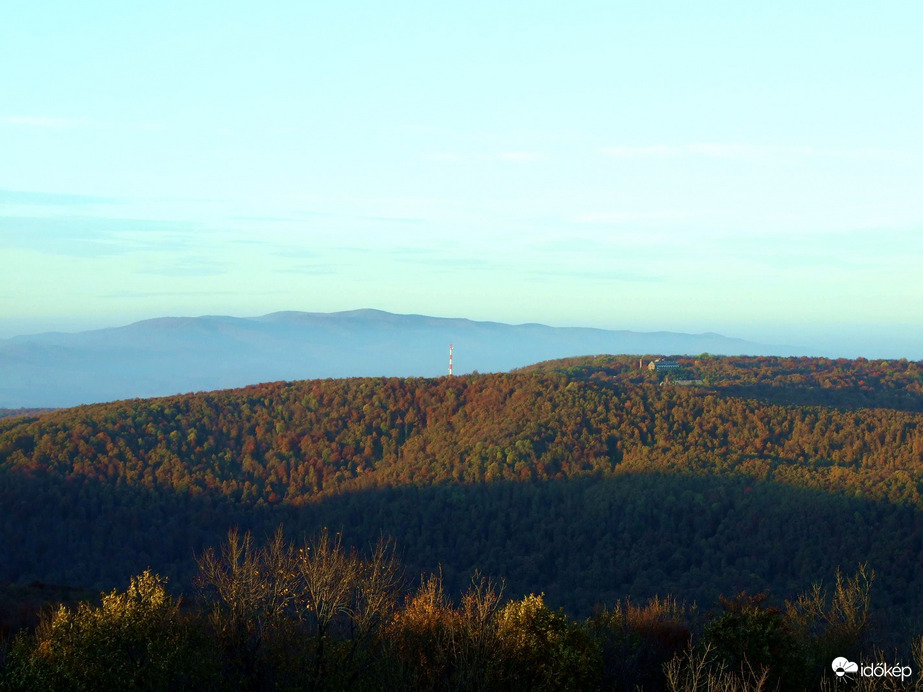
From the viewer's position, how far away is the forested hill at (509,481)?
63219mm

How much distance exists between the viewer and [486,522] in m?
74.3

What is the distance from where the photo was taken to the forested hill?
6322 cm

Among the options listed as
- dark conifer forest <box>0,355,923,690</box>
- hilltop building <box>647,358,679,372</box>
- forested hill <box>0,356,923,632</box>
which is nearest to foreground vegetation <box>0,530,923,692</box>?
dark conifer forest <box>0,355,923,690</box>

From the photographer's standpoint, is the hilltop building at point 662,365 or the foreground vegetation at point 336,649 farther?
the hilltop building at point 662,365

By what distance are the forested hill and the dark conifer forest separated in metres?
0.28

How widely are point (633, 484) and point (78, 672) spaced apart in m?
63.7

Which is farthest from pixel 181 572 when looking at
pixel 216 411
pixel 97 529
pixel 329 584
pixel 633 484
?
pixel 329 584

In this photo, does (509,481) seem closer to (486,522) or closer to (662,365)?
(486,522)

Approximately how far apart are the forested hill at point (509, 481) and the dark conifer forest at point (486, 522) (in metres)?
0.28

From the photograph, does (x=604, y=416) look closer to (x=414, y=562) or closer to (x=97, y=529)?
(x=414, y=562)

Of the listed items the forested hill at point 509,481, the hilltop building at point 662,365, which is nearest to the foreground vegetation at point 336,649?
the forested hill at point 509,481

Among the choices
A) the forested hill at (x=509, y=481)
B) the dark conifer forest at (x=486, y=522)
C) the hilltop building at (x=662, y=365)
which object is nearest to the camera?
the dark conifer forest at (x=486, y=522)

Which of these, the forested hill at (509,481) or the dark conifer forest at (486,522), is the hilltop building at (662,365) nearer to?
the dark conifer forest at (486,522)

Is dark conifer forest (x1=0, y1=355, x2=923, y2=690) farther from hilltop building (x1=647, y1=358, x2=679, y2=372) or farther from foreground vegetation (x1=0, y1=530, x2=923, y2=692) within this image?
hilltop building (x1=647, y1=358, x2=679, y2=372)
